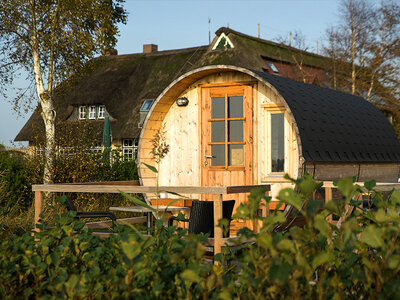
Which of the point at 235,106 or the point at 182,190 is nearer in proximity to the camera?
the point at 182,190

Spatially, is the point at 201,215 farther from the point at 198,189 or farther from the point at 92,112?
the point at 92,112

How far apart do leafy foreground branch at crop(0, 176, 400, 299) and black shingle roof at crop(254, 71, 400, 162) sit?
561cm

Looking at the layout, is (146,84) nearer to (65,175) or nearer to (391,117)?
(391,117)

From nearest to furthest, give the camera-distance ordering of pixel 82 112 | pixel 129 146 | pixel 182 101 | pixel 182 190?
pixel 182 190
pixel 182 101
pixel 129 146
pixel 82 112

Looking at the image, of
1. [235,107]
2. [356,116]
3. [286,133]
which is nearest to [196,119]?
[235,107]

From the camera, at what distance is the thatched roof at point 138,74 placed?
2623 centimetres

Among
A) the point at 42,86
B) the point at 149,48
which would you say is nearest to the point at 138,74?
the point at 149,48

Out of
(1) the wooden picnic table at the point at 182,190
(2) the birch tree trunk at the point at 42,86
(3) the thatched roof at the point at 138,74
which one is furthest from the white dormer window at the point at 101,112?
(1) the wooden picnic table at the point at 182,190

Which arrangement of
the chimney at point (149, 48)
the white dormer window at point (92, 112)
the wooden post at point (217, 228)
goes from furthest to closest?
the chimney at point (149, 48) < the white dormer window at point (92, 112) < the wooden post at point (217, 228)

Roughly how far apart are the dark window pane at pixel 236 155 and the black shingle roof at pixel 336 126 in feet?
4.35

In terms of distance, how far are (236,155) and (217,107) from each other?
36.6 inches

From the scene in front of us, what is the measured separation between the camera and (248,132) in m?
10.0

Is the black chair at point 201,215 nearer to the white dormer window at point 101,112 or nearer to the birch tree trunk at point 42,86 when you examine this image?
the birch tree trunk at point 42,86

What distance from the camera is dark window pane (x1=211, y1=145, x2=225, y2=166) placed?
10.3 meters
